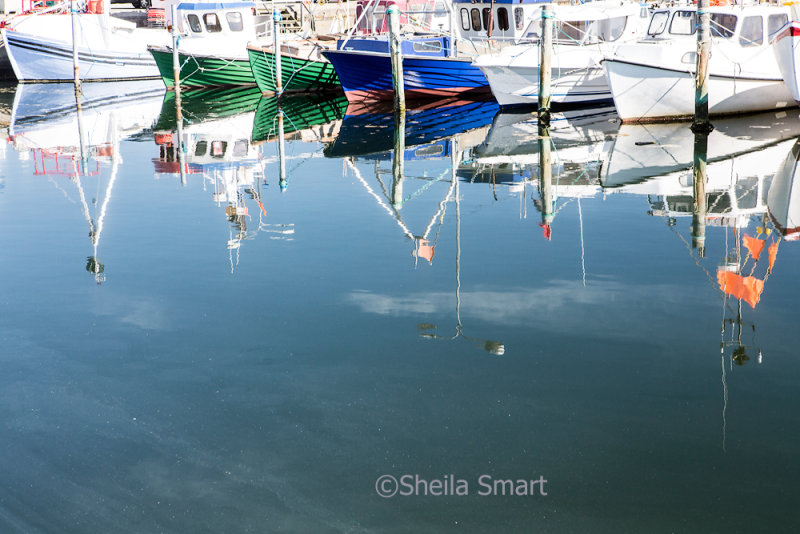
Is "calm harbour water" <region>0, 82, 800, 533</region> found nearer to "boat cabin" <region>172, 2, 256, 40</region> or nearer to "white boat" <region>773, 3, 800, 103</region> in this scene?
"white boat" <region>773, 3, 800, 103</region>

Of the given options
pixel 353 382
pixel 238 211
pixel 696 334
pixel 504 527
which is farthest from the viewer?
pixel 238 211

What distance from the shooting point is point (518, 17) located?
25328mm

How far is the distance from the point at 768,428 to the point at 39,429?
4.52 m

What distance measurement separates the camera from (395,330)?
25.9 feet

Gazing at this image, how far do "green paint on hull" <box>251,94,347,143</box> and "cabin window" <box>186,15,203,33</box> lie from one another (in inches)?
153

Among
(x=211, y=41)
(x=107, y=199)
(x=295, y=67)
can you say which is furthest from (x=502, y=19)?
(x=107, y=199)

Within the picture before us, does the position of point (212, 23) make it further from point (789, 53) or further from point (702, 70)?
point (789, 53)

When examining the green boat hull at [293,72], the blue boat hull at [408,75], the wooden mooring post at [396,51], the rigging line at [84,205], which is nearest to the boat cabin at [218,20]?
the green boat hull at [293,72]

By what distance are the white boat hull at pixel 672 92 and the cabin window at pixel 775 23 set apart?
928 millimetres

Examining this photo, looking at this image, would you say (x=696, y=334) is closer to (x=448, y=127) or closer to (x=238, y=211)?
(x=238, y=211)

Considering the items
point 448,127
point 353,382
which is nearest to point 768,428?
point 353,382

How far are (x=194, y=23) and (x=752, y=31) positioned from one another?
19060mm

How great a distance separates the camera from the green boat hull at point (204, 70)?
32469 millimetres

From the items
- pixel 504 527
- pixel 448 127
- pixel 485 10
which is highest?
pixel 485 10
